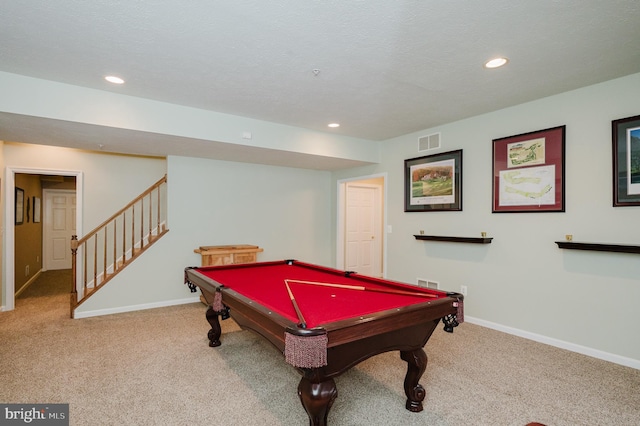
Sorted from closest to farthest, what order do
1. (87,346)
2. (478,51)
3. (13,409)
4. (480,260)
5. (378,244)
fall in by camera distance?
(13,409) < (478,51) < (87,346) < (480,260) < (378,244)

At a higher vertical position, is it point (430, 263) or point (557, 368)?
point (430, 263)

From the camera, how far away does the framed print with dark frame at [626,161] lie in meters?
2.65

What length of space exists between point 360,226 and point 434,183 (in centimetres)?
236

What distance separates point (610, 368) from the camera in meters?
2.65

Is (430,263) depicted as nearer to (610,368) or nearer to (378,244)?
(610,368)

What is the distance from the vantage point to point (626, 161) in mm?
2705

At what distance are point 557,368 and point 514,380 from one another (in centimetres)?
52

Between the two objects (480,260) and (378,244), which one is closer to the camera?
(480,260)

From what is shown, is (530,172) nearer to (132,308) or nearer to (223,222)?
(223,222)

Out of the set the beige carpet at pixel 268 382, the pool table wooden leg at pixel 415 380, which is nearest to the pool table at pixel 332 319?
the pool table wooden leg at pixel 415 380

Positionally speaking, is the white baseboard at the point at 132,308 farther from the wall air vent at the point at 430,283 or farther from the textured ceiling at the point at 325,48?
the wall air vent at the point at 430,283

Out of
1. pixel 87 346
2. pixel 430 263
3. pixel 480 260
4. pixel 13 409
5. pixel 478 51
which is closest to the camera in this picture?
pixel 13 409

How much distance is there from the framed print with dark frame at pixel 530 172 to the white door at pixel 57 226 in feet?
28.6

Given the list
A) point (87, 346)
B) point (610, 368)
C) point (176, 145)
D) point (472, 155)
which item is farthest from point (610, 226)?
point (87, 346)
